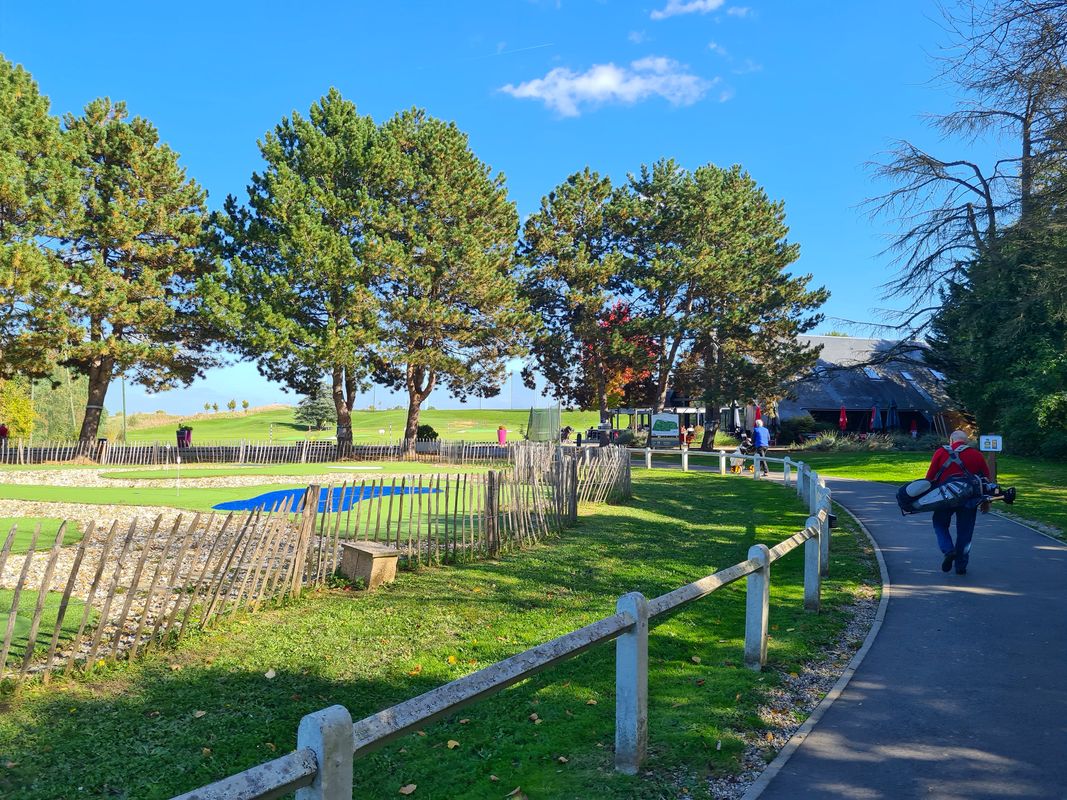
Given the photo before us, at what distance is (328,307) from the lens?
123 ft

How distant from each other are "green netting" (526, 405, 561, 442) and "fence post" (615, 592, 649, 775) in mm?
27020

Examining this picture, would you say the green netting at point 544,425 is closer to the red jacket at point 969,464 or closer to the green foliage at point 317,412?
the red jacket at point 969,464

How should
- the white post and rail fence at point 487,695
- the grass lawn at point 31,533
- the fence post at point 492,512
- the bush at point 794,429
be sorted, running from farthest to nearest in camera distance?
the bush at point 794,429 → the grass lawn at point 31,533 → the fence post at point 492,512 → the white post and rail fence at point 487,695

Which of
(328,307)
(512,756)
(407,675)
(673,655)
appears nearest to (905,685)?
(673,655)

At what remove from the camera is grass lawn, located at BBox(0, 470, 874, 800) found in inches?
178

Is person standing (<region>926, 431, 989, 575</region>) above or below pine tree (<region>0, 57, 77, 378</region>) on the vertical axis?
below

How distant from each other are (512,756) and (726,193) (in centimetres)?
4145

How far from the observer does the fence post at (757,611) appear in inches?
243

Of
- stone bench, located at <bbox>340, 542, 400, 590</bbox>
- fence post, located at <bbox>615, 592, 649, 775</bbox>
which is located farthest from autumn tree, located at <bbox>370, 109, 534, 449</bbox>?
fence post, located at <bbox>615, 592, 649, 775</bbox>

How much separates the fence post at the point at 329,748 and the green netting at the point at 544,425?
28955 millimetres

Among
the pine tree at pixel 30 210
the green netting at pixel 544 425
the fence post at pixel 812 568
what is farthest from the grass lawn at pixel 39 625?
the pine tree at pixel 30 210

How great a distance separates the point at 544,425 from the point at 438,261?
9.56m

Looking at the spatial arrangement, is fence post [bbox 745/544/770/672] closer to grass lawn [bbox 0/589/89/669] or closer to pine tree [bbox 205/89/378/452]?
grass lawn [bbox 0/589/89/669]

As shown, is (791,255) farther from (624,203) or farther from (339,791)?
(339,791)
